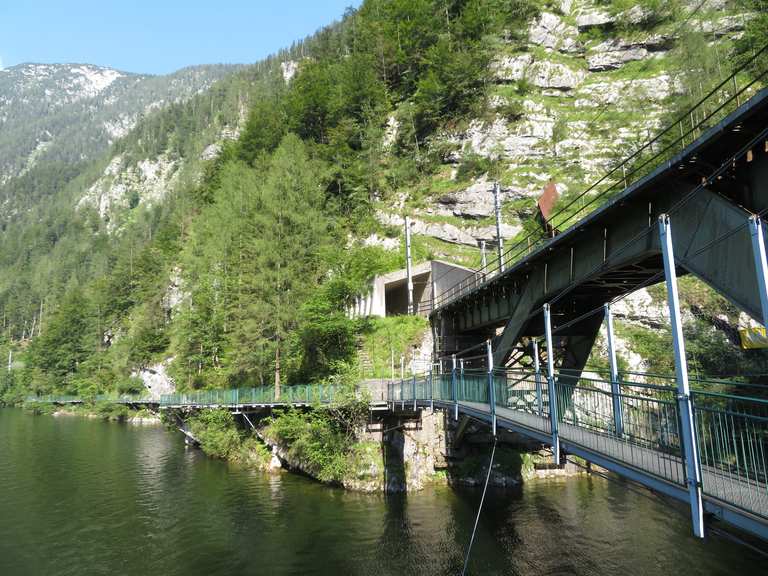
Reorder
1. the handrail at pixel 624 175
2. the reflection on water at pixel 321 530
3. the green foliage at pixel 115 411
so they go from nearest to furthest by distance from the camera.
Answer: the handrail at pixel 624 175 → the reflection on water at pixel 321 530 → the green foliage at pixel 115 411

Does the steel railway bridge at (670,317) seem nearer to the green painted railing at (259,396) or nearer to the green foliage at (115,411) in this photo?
the green painted railing at (259,396)

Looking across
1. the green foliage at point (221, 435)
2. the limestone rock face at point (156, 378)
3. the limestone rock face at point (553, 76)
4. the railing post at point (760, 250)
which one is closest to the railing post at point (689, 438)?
the railing post at point (760, 250)

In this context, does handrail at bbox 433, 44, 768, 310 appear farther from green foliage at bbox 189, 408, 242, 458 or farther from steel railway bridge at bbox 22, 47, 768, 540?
green foliage at bbox 189, 408, 242, 458

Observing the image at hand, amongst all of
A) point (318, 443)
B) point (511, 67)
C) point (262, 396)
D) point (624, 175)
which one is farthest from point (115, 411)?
point (511, 67)

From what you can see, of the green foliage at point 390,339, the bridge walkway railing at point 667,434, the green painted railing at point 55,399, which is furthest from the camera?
the green painted railing at point 55,399

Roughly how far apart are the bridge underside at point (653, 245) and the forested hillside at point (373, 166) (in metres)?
9.34

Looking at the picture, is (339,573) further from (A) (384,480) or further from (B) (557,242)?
(B) (557,242)

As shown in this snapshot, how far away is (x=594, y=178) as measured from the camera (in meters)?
42.3

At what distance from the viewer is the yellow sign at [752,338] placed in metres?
26.1

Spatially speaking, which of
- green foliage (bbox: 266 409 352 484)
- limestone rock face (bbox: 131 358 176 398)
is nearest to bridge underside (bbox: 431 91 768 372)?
green foliage (bbox: 266 409 352 484)

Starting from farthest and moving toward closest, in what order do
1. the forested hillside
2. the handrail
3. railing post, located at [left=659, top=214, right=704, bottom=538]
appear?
the forested hillside → the handrail → railing post, located at [left=659, top=214, right=704, bottom=538]

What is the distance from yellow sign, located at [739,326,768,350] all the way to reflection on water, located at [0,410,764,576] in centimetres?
1310

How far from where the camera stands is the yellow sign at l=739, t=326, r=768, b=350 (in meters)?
26.1

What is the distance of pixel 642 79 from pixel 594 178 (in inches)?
694
